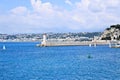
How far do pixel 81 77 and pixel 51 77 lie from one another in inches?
161

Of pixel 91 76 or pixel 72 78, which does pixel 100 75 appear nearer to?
pixel 91 76

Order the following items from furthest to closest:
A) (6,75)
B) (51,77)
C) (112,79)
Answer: (6,75), (51,77), (112,79)

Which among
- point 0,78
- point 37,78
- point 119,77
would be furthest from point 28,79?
point 119,77

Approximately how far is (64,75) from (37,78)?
4.79 meters

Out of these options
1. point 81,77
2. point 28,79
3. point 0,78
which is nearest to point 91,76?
point 81,77

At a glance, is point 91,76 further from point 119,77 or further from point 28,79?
point 28,79

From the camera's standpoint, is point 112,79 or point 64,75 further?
point 64,75

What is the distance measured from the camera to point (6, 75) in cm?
5469

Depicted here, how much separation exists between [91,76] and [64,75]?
405cm

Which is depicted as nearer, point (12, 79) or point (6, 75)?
point (12, 79)

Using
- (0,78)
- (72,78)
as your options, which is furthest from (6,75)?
(72,78)

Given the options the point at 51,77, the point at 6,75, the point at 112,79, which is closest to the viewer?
the point at 112,79

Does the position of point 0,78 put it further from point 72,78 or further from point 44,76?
point 72,78

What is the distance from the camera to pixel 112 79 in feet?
157
